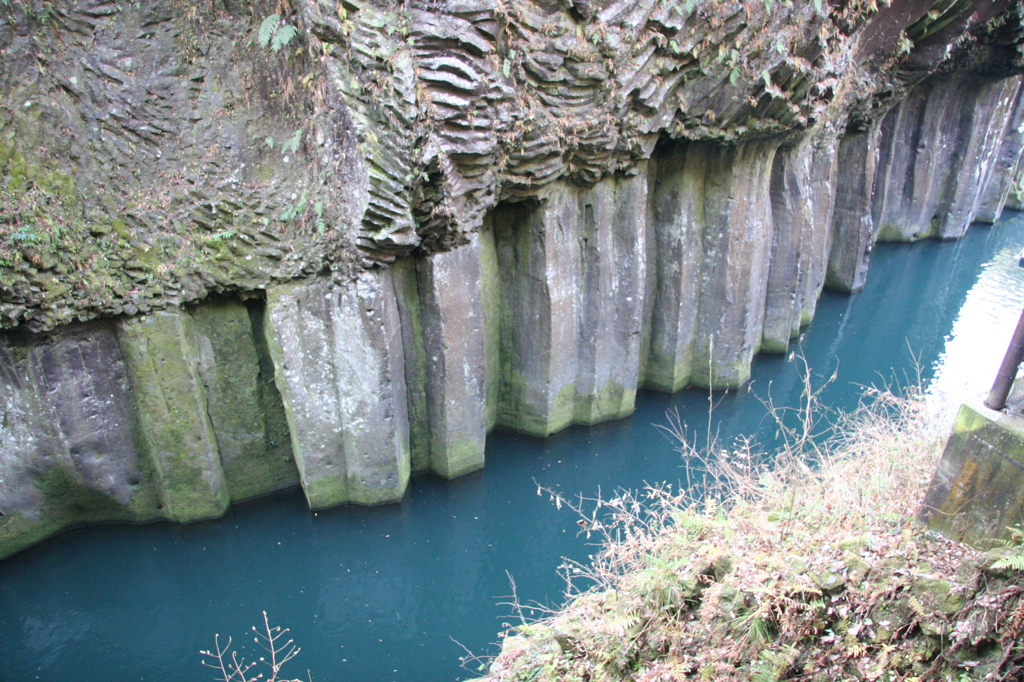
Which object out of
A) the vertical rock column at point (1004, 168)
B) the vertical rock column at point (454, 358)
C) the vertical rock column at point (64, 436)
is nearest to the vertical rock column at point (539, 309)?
the vertical rock column at point (454, 358)

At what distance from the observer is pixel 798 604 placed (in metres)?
3.34

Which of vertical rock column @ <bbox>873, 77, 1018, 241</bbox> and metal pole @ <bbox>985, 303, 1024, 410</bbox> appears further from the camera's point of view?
vertical rock column @ <bbox>873, 77, 1018, 241</bbox>

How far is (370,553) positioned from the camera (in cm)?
735

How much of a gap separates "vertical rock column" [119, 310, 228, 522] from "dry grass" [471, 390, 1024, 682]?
4211mm

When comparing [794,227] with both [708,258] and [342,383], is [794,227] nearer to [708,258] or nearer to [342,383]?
[708,258]

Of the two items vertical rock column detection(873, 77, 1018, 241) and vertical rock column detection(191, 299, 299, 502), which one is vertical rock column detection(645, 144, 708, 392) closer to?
vertical rock column detection(191, 299, 299, 502)

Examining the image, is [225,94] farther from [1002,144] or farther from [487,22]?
[1002,144]

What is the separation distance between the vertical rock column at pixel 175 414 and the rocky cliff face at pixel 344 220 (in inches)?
1.0

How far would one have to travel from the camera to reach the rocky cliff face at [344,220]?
624cm

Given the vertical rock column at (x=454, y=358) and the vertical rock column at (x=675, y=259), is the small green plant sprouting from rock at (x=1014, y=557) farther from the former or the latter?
the vertical rock column at (x=675, y=259)

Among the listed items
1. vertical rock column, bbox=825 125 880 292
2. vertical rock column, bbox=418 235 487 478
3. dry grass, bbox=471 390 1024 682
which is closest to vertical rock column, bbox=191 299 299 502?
vertical rock column, bbox=418 235 487 478

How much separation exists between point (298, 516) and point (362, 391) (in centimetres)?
179

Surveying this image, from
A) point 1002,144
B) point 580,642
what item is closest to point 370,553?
point 580,642

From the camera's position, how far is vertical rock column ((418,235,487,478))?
293 inches
